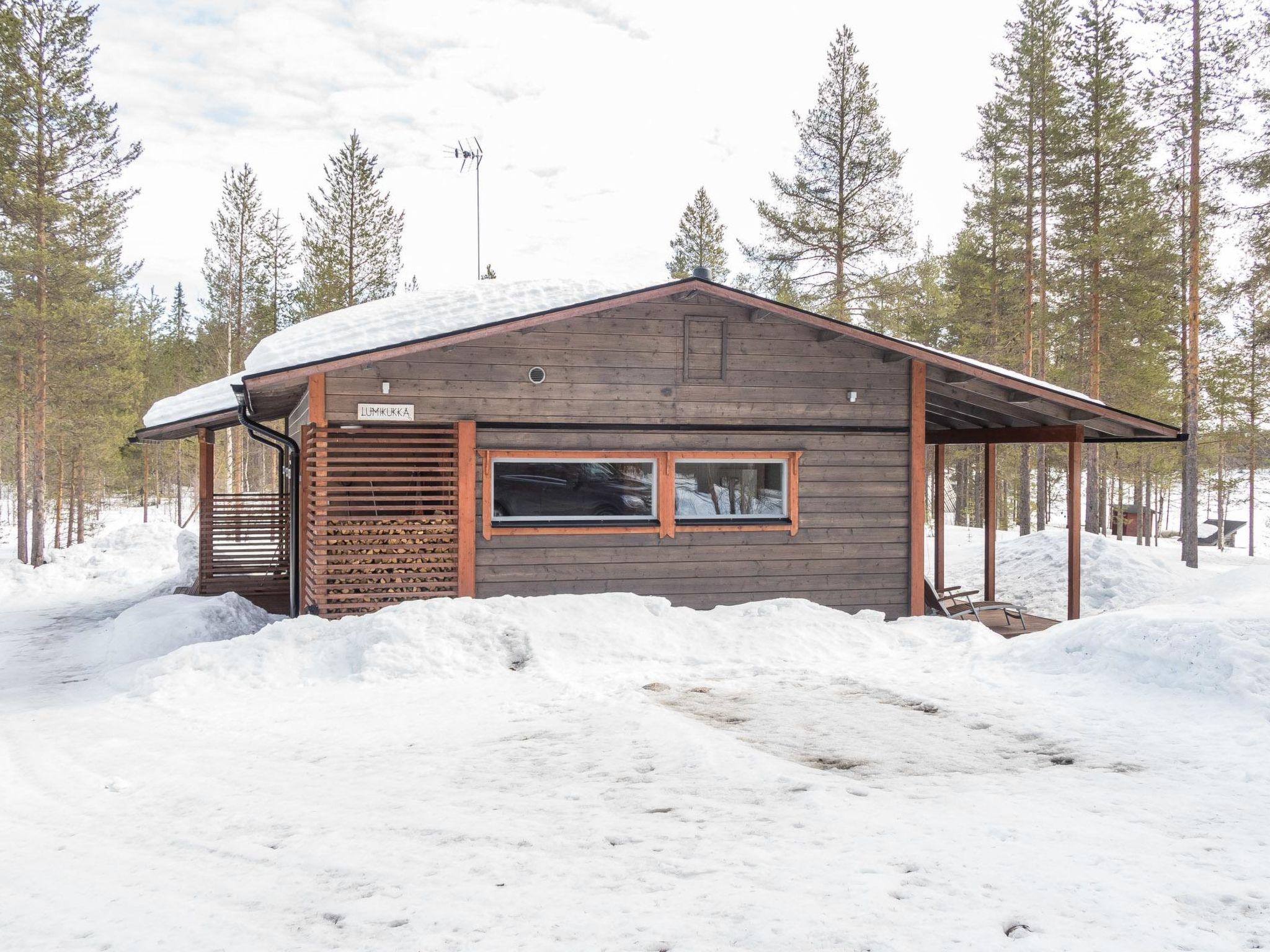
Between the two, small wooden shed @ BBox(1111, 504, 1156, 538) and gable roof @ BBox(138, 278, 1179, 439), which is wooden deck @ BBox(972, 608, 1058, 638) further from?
small wooden shed @ BBox(1111, 504, 1156, 538)

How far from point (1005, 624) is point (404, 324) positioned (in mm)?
9241

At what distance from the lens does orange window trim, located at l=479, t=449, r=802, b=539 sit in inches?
369

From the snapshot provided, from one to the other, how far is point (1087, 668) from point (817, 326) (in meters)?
4.66

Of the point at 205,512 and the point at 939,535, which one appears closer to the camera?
the point at 205,512

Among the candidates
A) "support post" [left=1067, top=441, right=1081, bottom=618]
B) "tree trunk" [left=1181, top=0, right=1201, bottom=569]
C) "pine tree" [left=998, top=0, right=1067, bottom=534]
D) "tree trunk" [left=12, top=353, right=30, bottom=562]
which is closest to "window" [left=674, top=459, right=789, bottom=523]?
"support post" [left=1067, top=441, right=1081, bottom=618]

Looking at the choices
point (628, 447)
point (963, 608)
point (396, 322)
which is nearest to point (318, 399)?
point (396, 322)

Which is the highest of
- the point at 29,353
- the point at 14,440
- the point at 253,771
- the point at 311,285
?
the point at 311,285

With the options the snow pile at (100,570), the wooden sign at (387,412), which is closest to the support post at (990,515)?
the wooden sign at (387,412)

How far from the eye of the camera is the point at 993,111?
2331 centimetres

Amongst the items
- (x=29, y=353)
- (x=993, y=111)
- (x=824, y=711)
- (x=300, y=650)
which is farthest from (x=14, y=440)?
(x=993, y=111)

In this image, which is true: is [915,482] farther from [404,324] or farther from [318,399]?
[318,399]

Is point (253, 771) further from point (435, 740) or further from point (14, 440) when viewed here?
point (14, 440)

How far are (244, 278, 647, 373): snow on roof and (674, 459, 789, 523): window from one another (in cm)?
232

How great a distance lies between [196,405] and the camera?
1376cm
